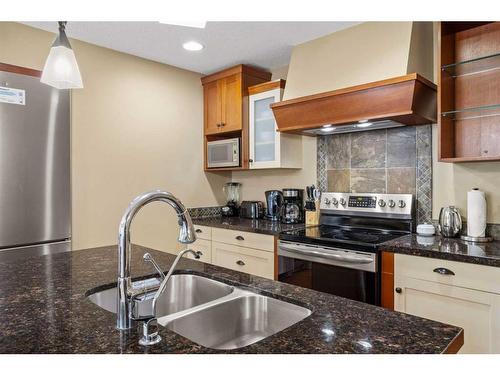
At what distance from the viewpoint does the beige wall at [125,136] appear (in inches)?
107

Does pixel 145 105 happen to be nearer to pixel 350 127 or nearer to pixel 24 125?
pixel 24 125

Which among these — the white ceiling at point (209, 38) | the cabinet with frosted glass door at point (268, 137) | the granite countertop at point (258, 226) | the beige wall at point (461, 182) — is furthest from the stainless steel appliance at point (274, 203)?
the beige wall at point (461, 182)

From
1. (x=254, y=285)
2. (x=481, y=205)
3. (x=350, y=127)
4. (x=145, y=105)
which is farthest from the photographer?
(x=145, y=105)

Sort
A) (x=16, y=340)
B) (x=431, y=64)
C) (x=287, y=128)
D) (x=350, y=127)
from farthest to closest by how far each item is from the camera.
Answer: (x=287, y=128) → (x=350, y=127) → (x=431, y=64) → (x=16, y=340)

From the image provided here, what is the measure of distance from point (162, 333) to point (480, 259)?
159cm

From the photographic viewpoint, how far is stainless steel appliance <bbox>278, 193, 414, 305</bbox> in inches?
81.5

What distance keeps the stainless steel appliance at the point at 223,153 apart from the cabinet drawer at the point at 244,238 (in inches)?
27.5

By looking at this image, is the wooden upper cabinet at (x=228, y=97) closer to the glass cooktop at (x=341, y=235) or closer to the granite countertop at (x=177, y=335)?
the glass cooktop at (x=341, y=235)

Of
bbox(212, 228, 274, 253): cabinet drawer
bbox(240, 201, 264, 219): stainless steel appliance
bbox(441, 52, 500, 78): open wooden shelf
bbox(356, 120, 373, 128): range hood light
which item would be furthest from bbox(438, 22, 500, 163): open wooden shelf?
bbox(240, 201, 264, 219): stainless steel appliance

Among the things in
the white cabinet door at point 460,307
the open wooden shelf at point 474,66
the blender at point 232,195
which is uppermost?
the open wooden shelf at point 474,66

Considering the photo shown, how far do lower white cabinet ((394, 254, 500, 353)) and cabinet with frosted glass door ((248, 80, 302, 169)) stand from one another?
142 centimetres

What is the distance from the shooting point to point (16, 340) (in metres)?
0.83

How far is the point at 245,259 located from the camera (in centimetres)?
289

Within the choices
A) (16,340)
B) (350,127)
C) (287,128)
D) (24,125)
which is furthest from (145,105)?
(16,340)
